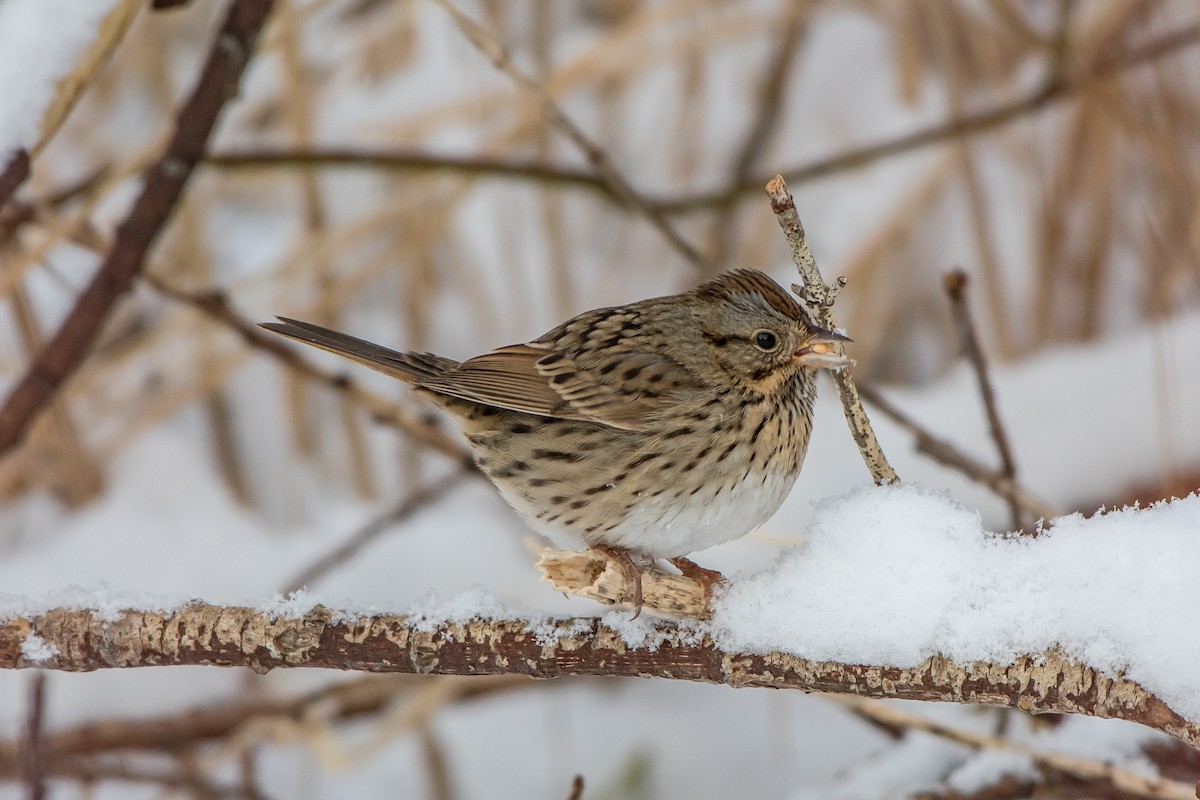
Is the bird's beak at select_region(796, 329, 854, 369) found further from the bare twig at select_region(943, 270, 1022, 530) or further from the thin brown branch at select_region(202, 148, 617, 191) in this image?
the thin brown branch at select_region(202, 148, 617, 191)

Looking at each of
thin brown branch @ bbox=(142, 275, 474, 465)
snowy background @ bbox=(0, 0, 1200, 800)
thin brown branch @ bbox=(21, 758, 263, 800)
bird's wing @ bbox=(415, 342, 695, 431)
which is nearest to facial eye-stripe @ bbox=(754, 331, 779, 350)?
bird's wing @ bbox=(415, 342, 695, 431)

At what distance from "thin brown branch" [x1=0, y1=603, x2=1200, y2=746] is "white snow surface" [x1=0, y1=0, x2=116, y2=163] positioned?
0.74m

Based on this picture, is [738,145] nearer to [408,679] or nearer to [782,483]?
[408,679]

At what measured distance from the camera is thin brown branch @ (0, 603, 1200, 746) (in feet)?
4.88

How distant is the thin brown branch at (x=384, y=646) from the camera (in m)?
1.49

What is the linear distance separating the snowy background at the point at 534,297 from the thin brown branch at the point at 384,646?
2.48 feet

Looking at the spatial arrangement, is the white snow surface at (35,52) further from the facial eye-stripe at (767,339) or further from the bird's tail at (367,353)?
the facial eye-stripe at (767,339)

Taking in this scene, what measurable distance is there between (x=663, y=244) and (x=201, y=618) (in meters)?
2.92

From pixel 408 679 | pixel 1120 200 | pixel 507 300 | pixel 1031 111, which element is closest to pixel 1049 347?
pixel 1120 200

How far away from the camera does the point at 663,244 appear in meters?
4.23

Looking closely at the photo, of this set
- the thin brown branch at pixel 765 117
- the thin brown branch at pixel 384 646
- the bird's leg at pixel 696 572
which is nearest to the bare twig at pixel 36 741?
the thin brown branch at pixel 384 646

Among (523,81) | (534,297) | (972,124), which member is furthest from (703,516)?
(534,297)

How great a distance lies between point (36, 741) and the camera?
1.91m

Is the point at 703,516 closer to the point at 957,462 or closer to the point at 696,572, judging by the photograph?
the point at 696,572
